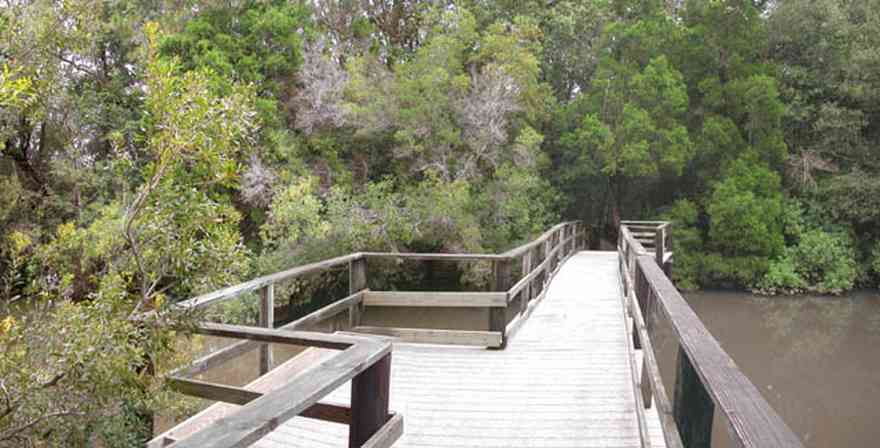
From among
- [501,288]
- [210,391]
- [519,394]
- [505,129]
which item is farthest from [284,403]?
[505,129]

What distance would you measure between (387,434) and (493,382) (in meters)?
2.80

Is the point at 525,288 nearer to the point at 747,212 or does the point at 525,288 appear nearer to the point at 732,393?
the point at 732,393

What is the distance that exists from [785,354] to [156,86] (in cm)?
1236

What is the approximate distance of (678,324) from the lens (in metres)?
2.43

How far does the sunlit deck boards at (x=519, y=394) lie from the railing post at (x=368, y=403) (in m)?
1.55

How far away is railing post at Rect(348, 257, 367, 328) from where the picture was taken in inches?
224

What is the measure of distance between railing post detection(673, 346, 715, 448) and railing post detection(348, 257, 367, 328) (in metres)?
3.85

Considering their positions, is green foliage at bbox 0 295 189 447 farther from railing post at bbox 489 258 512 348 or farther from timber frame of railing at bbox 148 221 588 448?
railing post at bbox 489 258 512 348

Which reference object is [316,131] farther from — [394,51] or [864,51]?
[864,51]

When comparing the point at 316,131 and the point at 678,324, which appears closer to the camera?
the point at 678,324

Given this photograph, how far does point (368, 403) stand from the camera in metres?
2.05

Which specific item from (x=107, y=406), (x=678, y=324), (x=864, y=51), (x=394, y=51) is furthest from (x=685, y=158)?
(x=107, y=406)

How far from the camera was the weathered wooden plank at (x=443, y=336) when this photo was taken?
5.70 metres

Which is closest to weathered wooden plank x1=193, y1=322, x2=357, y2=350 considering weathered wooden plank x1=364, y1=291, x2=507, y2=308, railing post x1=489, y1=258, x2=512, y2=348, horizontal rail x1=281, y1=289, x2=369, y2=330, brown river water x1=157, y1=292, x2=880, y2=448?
horizontal rail x1=281, y1=289, x2=369, y2=330
